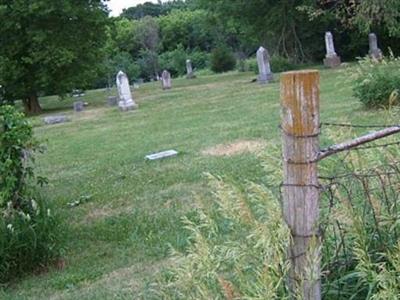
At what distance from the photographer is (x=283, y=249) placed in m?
2.41

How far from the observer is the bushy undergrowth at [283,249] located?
239 cm

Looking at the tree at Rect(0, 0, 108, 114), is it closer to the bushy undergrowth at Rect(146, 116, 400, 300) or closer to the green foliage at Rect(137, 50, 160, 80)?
the bushy undergrowth at Rect(146, 116, 400, 300)

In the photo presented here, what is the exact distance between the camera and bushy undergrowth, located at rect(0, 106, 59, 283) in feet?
17.7

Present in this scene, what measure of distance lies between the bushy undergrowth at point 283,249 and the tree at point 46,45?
922 inches

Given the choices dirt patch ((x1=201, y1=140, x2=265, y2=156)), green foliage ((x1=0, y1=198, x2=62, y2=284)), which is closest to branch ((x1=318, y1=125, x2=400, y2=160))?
green foliage ((x1=0, y1=198, x2=62, y2=284))

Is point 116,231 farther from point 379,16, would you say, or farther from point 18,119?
point 379,16

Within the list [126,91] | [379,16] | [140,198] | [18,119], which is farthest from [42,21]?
[18,119]

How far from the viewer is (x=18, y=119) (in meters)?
5.63

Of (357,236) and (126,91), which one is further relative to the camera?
(126,91)

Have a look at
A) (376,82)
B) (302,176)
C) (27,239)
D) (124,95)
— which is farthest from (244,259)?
(124,95)

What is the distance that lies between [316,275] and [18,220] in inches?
144

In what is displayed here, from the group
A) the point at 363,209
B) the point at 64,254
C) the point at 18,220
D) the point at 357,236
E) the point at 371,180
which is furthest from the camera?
the point at 64,254

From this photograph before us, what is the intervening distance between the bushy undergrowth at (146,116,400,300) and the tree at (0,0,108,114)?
2341cm

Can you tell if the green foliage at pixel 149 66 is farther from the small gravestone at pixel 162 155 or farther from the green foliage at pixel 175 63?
the small gravestone at pixel 162 155
